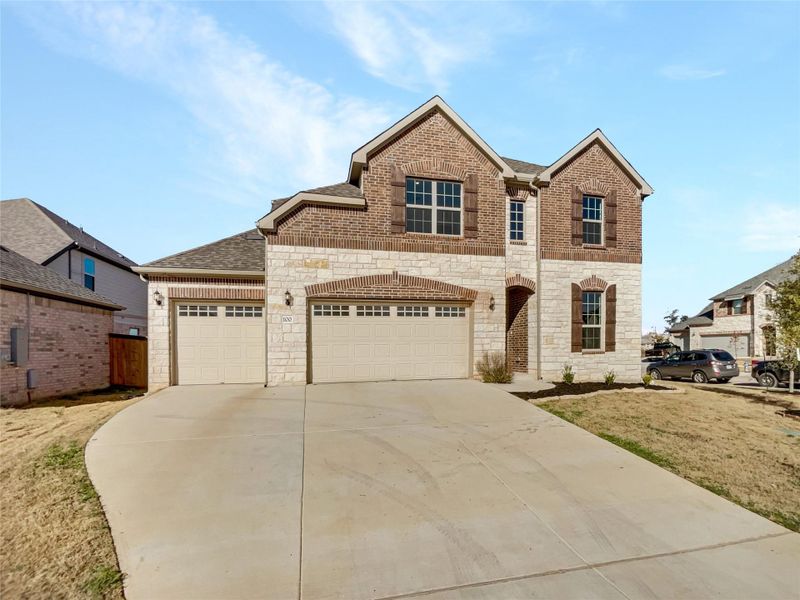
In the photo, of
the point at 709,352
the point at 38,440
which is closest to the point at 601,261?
the point at 709,352

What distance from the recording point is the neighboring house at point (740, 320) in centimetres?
3023

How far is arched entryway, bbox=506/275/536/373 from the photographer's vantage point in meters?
13.4

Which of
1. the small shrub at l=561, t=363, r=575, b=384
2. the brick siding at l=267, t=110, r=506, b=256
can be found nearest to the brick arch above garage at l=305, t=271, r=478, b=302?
the brick siding at l=267, t=110, r=506, b=256

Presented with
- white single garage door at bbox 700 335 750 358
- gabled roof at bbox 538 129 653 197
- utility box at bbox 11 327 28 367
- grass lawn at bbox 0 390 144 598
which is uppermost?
gabled roof at bbox 538 129 653 197

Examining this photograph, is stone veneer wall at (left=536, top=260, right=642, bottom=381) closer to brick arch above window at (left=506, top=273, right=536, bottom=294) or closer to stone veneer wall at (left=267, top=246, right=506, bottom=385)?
brick arch above window at (left=506, top=273, right=536, bottom=294)

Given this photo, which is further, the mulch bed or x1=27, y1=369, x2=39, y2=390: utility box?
x1=27, y1=369, x2=39, y2=390: utility box

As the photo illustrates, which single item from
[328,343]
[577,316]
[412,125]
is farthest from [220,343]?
[577,316]

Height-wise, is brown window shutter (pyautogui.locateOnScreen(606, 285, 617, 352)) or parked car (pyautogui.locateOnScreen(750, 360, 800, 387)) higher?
brown window shutter (pyautogui.locateOnScreen(606, 285, 617, 352))

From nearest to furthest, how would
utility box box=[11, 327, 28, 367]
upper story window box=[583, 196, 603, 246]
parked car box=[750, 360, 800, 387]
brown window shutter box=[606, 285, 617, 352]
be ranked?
utility box box=[11, 327, 28, 367] → brown window shutter box=[606, 285, 617, 352] → upper story window box=[583, 196, 603, 246] → parked car box=[750, 360, 800, 387]

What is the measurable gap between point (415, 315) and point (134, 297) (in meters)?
22.5

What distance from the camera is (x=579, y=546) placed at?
402 centimetres

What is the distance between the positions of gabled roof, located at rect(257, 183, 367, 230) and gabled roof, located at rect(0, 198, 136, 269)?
14.6m

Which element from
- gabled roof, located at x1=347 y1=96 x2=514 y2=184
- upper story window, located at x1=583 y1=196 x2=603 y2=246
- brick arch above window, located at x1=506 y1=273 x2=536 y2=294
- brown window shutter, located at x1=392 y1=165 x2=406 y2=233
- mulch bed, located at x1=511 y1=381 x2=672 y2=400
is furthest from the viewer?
upper story window, located at x1=583 y1=196 x2=603 y2=246

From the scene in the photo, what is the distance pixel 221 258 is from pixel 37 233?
15.3m
